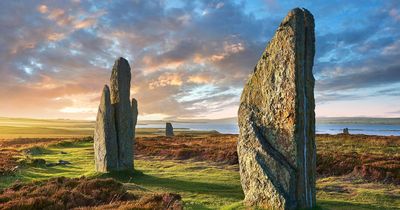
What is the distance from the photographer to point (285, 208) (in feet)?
41.0

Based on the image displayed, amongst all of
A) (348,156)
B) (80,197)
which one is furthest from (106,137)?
(348,156)

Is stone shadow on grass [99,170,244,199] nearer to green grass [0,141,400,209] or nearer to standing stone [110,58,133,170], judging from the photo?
green grass [0,141,400,209]

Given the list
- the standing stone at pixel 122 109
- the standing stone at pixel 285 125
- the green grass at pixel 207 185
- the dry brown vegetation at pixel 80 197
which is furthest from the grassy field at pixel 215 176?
the dry brown vegetation at pixel 80 197

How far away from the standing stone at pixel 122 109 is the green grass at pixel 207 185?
1.11m

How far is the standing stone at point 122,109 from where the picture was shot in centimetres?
2347

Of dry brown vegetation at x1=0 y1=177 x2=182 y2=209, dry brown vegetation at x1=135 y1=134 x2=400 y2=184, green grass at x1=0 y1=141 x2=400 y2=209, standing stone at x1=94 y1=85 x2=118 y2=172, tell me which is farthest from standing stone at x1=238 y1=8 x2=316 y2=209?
standing stone at x1=94 y1=85 x2=118 y2=172

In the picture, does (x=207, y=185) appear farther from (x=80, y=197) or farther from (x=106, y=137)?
(x=80, y=197)

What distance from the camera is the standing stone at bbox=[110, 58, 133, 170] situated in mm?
23469

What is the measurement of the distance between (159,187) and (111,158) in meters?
4.74

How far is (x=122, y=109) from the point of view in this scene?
23.7 metres

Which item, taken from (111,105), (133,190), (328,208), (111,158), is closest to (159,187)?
(133,190)

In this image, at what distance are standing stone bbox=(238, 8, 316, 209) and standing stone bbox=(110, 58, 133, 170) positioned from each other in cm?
1138

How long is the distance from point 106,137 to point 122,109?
196 cm

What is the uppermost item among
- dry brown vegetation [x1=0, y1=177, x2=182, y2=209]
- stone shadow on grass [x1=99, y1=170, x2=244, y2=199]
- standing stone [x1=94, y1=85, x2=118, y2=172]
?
standing stone [x1=94, y1=85, x2=118, y2=172]
